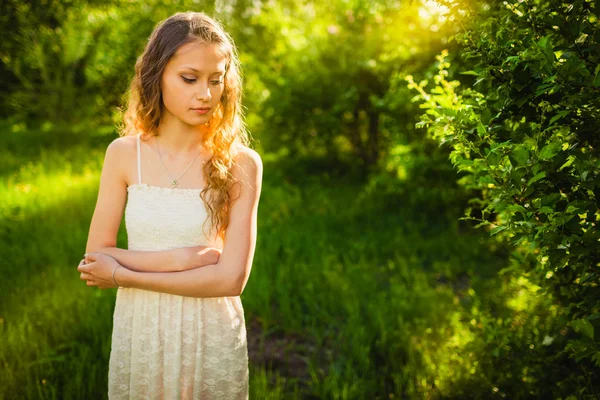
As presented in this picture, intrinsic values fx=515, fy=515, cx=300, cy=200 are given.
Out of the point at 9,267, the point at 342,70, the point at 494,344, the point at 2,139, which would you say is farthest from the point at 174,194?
the point at 2,139

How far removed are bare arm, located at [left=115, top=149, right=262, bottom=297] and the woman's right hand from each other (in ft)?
0.14

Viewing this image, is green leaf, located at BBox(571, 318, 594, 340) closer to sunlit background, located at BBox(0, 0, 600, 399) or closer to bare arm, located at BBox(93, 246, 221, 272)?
sunlit background, located at BBox(0, 0, 600, 399)

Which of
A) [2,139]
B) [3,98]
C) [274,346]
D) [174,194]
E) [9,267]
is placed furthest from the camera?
[3,98]

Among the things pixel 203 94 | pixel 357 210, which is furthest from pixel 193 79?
pixel 357 210

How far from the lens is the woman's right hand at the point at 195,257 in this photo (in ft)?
6.59

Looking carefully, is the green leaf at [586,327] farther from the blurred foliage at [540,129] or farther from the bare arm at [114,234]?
the bare arm at [114,234]

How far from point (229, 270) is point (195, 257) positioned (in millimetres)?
146

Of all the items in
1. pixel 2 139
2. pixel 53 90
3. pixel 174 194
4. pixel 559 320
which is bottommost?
pixel 559 320

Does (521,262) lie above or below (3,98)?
below

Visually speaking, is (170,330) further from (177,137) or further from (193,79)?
(193,79)

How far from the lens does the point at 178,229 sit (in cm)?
205

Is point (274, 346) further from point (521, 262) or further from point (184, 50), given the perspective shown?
point (184, 50)

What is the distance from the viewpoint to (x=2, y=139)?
28.9ft

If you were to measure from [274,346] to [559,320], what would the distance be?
1.95 meters
